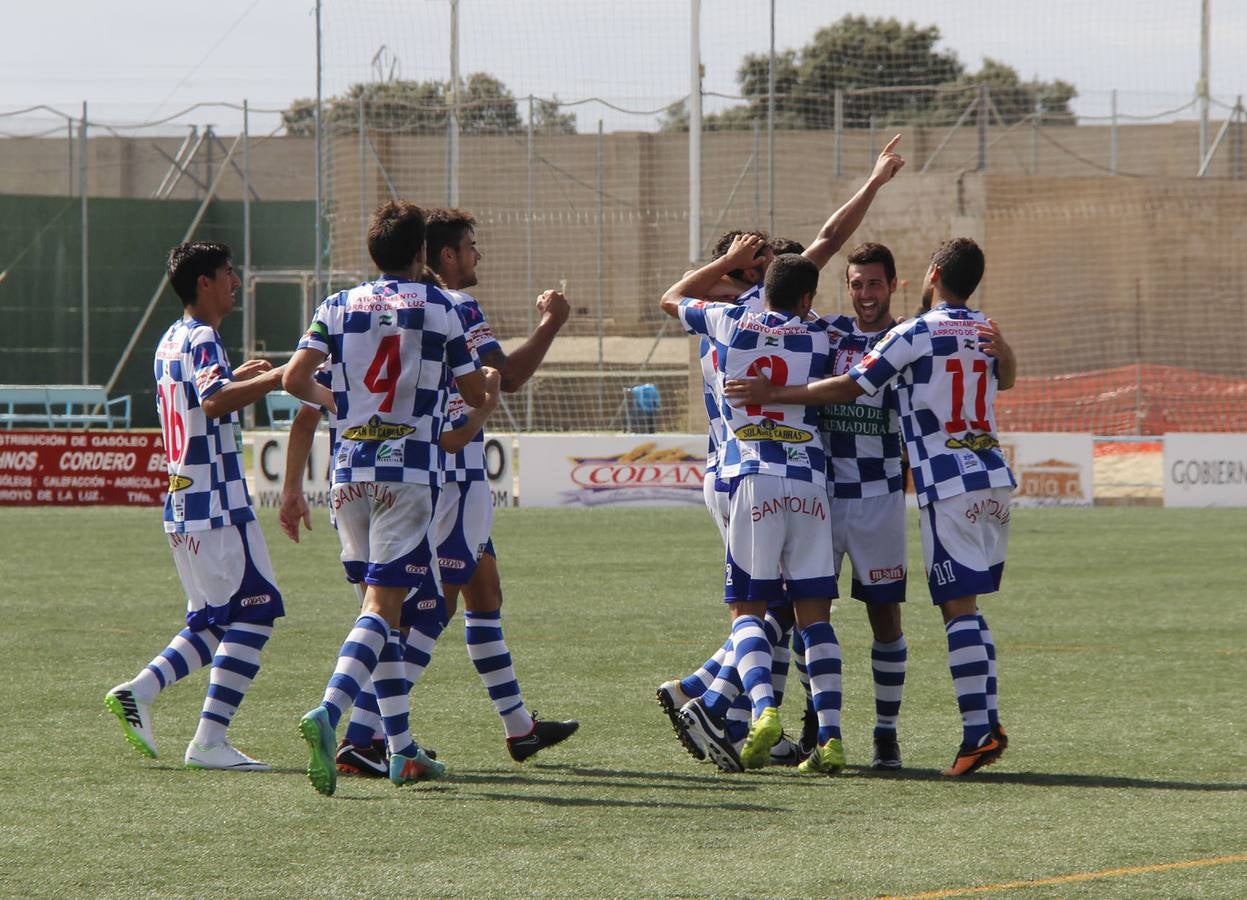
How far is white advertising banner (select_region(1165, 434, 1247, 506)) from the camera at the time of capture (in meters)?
20.8

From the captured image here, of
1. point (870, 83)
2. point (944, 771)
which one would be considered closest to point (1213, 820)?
point (944, 771)

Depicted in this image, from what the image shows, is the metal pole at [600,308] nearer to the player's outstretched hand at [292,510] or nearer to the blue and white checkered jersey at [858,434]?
the blue and white checkered jersey at [858,434]

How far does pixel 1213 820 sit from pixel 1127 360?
2816cm

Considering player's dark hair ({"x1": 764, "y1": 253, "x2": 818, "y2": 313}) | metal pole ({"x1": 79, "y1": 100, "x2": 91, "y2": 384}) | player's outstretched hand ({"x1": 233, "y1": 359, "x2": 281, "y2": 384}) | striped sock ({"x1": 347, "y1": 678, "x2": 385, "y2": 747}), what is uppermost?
metal pole ({"x1": 79, "y1": 100, "x2": 91, "y2": 384})

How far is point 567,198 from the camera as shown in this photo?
30203 mm

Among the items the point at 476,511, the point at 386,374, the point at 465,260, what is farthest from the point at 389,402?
the point at 465,260

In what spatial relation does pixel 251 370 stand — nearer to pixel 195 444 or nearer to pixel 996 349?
pixel 195 444

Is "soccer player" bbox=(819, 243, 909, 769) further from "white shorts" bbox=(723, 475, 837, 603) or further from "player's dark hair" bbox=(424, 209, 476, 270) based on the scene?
"player's dark hair" bbox=(424, 209, 476, 270)

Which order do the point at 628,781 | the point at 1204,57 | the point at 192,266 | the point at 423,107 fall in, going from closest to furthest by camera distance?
the point at 628,781 → the point at 192,266 → the point at 423,107 → the point at 1204,57

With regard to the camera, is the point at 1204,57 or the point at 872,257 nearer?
the point at 872,257

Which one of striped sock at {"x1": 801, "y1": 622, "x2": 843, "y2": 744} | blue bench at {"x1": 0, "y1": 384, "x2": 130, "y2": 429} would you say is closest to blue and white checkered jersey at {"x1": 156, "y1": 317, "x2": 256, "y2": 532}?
striped sock at {"x1": 801, "y1": 622, "x2": 843, "y2": 744}

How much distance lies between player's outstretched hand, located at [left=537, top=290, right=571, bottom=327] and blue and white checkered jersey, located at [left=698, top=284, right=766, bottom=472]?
0.59 metres

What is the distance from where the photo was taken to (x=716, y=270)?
6371 mm

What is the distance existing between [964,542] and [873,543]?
341 mm
